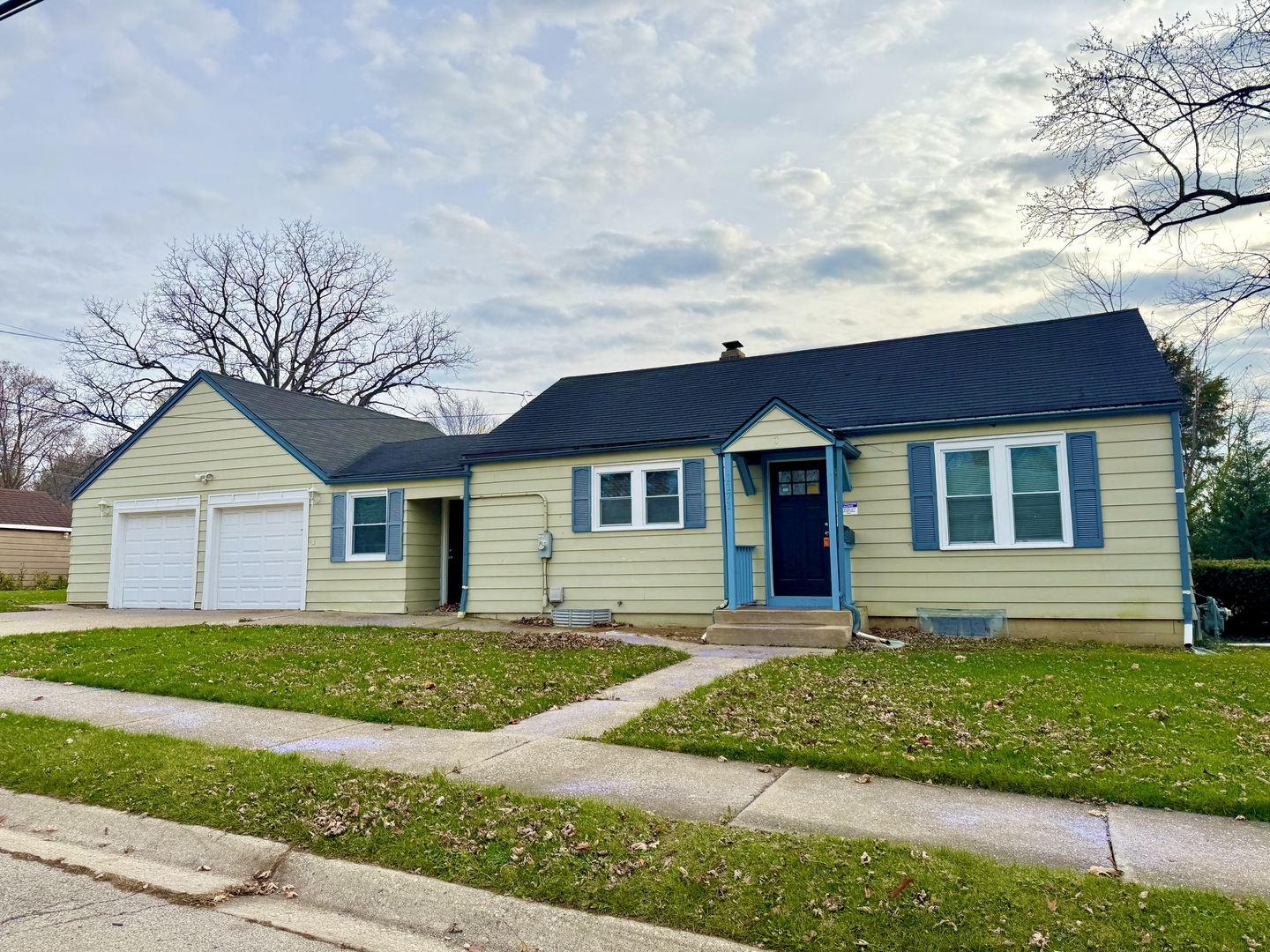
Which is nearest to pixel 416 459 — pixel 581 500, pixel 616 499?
pixel 581 500

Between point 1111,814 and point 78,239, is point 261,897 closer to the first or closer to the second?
point 1111,814

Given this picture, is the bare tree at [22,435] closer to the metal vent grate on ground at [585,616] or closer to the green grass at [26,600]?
the green grass at [26,600]

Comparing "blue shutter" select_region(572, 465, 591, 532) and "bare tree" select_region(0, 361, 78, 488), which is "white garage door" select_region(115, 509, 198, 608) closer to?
"blue shutter" select_region(572, 465, 591, 532)

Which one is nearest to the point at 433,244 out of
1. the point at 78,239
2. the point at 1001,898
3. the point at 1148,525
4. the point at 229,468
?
the point at 229,468

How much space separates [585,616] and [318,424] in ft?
29.1

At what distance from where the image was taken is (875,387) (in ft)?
44.1

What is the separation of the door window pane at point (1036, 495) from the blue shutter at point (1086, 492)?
0.65 feet

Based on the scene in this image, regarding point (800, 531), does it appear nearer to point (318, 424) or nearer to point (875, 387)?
point (875, 387)

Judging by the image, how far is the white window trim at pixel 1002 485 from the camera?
11359 millimetres

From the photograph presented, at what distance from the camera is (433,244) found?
17250mm

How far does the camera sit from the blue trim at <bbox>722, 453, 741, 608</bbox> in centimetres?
1216

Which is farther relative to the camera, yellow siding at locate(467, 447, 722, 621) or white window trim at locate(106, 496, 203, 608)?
white window trim at locate(106, 496, 203, 608)

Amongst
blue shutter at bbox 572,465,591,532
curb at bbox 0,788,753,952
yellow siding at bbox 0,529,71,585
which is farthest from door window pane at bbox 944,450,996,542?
yellow siding at bbox 0,529,71,585

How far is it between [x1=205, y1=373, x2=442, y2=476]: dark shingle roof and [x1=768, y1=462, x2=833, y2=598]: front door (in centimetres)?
915
